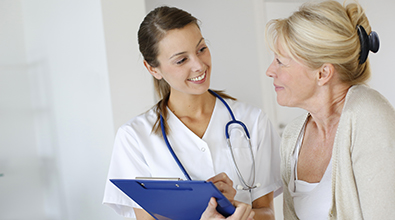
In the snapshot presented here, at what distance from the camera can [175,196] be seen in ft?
3.67

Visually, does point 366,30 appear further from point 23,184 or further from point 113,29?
point 23,184

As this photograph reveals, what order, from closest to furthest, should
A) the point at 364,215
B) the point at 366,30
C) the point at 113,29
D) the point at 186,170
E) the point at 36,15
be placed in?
1. the point at 364,215
2. the point at 366,30
3. the point at 186,170
4. the point at 113,29
5. the point at 36,15

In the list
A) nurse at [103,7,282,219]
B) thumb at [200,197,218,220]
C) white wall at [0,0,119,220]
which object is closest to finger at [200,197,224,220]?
thumb at [200,197,218,220]

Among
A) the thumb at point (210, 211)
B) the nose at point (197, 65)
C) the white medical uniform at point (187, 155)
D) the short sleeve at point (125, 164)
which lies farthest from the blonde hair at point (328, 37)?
the short sleeve at point (125, 164)

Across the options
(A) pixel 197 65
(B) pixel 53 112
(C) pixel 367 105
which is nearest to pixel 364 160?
(C) pixel 367 105

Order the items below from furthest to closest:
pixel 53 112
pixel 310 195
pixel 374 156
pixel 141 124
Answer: pixel 53 112 < pixel 141 124 < pixel 310 195 < pixel 374 156

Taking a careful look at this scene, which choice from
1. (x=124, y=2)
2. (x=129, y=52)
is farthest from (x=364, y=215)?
(x=124, y=2)

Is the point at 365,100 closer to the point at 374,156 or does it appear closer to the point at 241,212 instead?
the point at 374,156

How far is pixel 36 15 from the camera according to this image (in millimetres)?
2516

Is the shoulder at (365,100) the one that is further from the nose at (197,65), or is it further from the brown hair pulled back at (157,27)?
the brown hair pulled back at (157,27)

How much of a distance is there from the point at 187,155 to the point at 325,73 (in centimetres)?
56

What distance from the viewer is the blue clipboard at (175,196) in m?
1.04

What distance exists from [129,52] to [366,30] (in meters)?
1.15

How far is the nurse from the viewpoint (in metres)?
1.42
